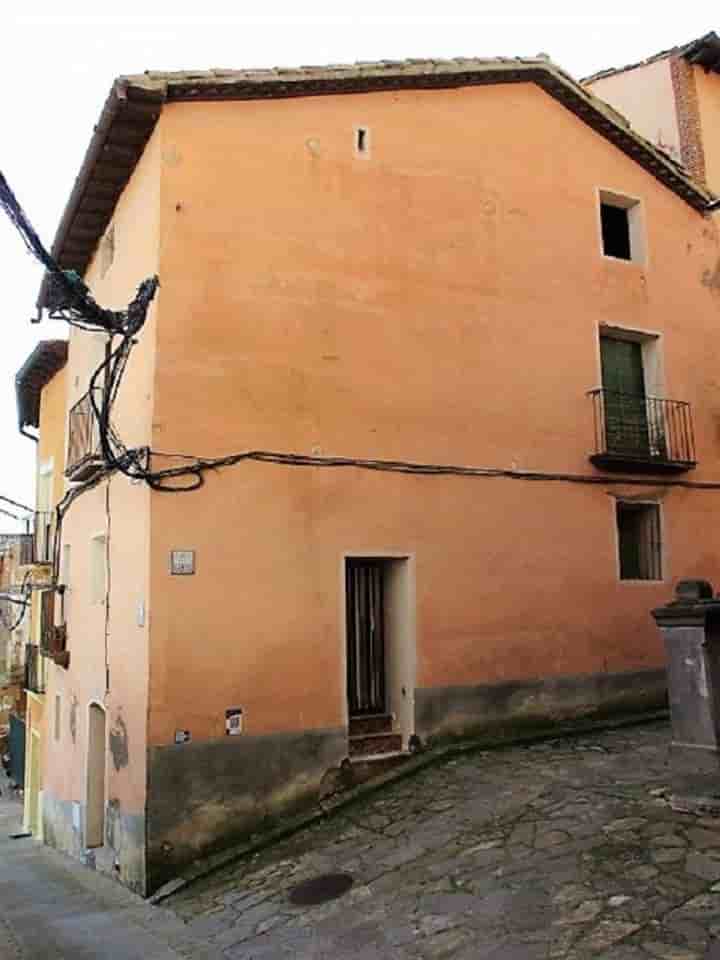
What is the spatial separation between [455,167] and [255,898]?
9.14 meters

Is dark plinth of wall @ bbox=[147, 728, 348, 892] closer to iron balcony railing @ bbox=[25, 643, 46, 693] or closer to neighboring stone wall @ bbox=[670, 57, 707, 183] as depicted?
iron balcony railing @ bbox=[25, 643, 46, 693]

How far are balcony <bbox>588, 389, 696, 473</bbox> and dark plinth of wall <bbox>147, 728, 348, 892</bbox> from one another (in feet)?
18.9

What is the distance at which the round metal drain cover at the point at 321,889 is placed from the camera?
283 inches

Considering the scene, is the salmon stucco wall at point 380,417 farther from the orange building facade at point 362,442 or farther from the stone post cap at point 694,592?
the stone post cap at point 694,592

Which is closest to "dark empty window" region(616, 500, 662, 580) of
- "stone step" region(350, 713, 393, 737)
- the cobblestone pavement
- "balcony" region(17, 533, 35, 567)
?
the cobblestone pavement

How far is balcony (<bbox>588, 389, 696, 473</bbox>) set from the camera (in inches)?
482

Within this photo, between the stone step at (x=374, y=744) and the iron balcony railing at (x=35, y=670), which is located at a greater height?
the iron balcony railing at (x=35, y=670)

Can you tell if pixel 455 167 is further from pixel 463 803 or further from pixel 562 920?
pixel 562 920

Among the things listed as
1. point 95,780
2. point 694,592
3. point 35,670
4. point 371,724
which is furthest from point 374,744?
point 35,670

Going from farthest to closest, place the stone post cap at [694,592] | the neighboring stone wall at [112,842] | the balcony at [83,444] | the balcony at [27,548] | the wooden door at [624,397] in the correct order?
the balcony at [27,548] → the wooden door at [624,397] → the balcony at [83,444] → the neighboring stone wall at [112,842] → the stone post cap at [694,592]

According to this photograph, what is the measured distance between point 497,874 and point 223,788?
338 centimetres

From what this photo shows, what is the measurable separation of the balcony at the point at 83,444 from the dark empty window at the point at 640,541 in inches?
292

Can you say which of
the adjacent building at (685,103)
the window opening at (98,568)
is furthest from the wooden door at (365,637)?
the adjacent building at (685,103)

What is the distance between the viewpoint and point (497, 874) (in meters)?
6.64
